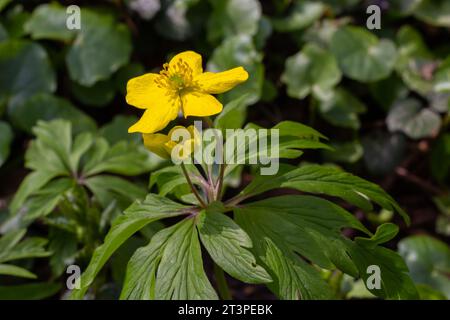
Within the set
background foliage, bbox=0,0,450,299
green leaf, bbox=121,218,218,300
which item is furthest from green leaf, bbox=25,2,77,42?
green leaf, bbox=121,218,218,300

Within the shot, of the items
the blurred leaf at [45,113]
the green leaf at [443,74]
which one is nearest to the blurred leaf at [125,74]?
the blurred leaf at [45,113]

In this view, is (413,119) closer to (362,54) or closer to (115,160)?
(362,54)

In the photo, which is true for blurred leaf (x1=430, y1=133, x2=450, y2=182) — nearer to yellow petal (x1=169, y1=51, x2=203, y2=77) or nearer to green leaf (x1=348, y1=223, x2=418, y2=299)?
green leaf (x1=348, y1=223, x2=418, y2=299)

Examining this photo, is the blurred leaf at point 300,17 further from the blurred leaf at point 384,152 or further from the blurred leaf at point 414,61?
the blurred leaf at point 384,152
